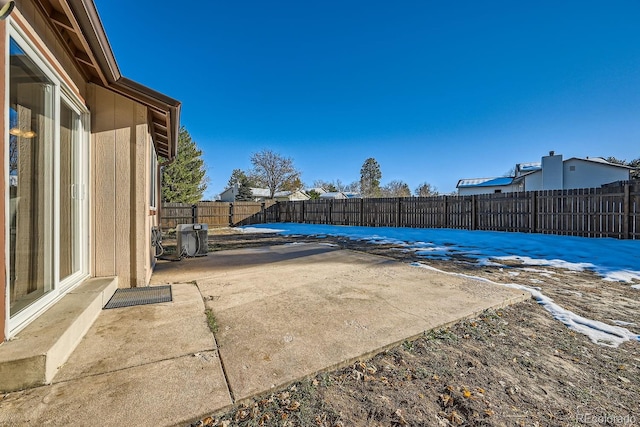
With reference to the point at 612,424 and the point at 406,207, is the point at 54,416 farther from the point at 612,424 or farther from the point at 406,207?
the point at 406,207

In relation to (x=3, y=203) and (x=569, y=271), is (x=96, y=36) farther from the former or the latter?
(x=569, y=271)

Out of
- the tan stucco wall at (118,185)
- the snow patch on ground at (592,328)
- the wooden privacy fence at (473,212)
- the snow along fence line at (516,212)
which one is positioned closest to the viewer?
the snow patch on ground at (592,328)

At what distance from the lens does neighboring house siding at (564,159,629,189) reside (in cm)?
1747

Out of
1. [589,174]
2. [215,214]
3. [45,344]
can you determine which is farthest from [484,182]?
[45,344]

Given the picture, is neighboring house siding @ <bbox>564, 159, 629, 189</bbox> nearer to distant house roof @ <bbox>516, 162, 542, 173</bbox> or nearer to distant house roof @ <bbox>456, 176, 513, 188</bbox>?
distant house roof @ <bbox>516, 162, 542, 173</bbox>

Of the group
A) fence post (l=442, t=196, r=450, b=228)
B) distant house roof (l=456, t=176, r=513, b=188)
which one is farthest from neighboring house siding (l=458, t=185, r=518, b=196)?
fence post (l=442, t=196, r=450, b=228)

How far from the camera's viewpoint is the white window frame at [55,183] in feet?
4.98

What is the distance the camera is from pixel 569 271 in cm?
427

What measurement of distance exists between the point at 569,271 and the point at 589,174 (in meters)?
19.6

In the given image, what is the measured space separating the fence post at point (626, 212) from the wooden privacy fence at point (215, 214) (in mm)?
15350

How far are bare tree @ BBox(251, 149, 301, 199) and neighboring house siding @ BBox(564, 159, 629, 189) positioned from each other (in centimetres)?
2314

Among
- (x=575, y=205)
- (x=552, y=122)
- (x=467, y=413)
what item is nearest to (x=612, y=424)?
(x=467, y=413)

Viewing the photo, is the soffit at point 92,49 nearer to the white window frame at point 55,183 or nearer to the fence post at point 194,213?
the white window frame at point 55,183

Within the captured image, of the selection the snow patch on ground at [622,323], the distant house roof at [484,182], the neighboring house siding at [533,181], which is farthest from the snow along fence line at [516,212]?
the distant house roof at [484,182]
